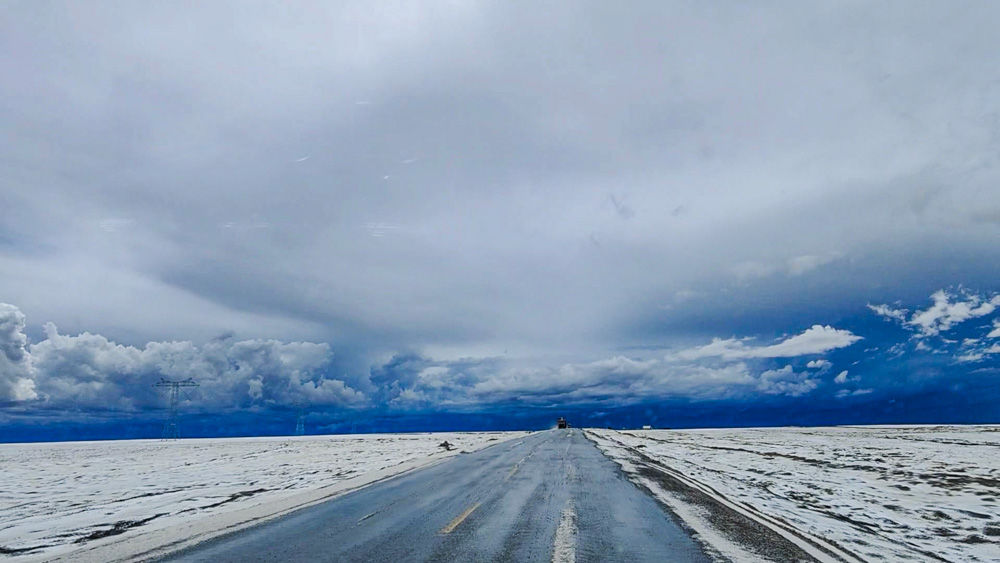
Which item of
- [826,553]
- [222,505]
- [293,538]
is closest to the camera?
[826,553]

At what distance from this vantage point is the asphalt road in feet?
30.6

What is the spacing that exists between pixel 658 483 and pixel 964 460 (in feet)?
71.5

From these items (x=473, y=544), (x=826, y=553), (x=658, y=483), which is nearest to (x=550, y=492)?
(x=658, y=483)

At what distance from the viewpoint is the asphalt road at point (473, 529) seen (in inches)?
367

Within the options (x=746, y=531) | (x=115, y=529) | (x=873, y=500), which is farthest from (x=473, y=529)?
(x=873, y=500)

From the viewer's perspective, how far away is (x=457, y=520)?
41.3 ft

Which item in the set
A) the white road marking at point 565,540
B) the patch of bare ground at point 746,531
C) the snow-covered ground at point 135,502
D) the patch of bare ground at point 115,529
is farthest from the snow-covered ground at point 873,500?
the patch of bare ground at point 115,529

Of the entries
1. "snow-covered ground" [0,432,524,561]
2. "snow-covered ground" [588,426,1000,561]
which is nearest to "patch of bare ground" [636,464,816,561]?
"snow-covered ground" [588,426,1000,561]

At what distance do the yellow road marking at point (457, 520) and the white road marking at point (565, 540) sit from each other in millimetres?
2166

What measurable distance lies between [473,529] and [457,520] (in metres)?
1.22

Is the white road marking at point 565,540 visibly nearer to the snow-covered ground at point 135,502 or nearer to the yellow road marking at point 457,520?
the yellow road marking at point 457,520

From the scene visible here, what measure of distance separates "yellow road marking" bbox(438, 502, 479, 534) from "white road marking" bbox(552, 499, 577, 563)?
2166 mm

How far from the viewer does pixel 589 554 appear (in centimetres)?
921

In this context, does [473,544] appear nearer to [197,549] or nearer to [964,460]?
[197,549]
